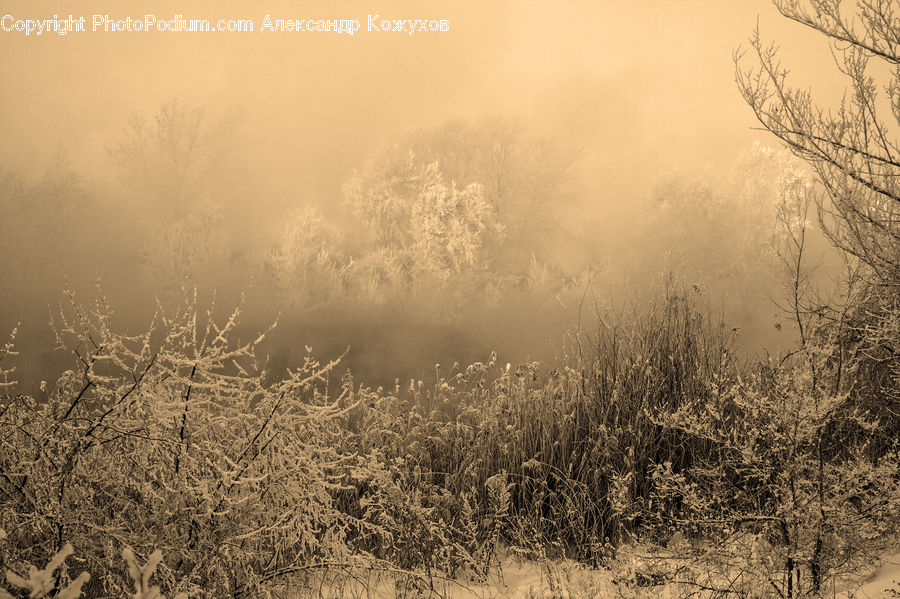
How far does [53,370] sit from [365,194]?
11376mm

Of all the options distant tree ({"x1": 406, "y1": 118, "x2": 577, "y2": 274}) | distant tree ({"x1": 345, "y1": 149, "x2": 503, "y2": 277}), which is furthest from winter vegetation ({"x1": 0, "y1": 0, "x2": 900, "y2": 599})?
distant tree ({"x1": 406, "y1": 118, "x2": 577, "y2": 274})

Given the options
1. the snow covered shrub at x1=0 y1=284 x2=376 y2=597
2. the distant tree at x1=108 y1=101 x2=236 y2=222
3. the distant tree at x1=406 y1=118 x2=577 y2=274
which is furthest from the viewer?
the distant tree at x1=406 y1=118 x2=577 y2=274

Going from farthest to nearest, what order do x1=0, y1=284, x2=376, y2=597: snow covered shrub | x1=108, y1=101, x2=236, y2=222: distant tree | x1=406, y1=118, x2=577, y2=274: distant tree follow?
x1=406, y1=118, x2=577, y2=274: distant tree < x1=108, y1=101, x2=236, y2=222: distant tree < x1=0, y1=284, x2=376, y2=597: snow covered shrub

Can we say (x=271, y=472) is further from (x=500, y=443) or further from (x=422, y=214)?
(x=422, y=214)

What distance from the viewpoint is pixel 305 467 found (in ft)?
9.06

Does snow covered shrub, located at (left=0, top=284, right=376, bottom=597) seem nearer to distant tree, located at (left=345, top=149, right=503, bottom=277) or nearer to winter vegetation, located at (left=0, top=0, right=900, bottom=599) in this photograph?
winter vegetation, located at (left=0, top=0, right=900, bottom=599)

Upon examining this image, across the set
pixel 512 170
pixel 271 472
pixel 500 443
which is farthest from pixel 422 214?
pixel 271 472

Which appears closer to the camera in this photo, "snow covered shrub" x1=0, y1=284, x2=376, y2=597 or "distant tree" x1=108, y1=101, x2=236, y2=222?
"snow covered shrub" x1=0, y1=284, x2=376, y2=597

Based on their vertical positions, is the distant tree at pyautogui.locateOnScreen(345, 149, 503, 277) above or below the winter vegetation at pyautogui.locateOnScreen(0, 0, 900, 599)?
above

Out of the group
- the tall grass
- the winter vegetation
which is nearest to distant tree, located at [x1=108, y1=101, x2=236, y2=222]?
the winter vegetation

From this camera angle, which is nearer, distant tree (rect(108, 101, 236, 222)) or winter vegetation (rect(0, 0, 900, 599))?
winter vegetation (rect(0, 0, 900, 599))

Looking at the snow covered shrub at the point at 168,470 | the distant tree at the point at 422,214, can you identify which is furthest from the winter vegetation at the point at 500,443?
the distant tree at the point at 422,214

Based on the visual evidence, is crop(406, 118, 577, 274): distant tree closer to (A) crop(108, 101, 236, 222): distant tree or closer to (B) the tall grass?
(A) crop(108, 101, 236, 222): distant tree

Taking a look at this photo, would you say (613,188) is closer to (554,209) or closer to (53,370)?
(554,209)
